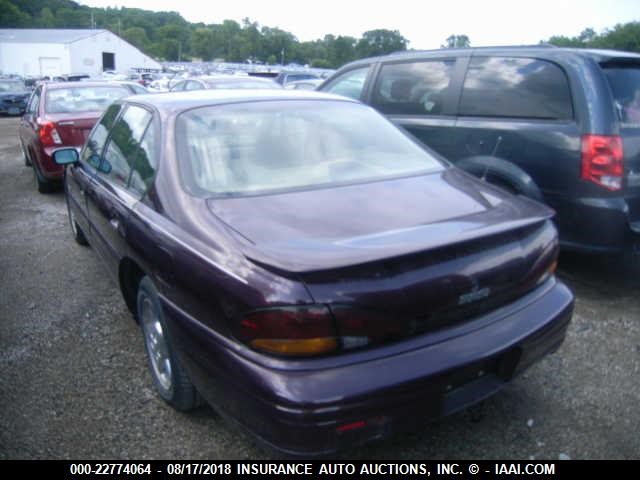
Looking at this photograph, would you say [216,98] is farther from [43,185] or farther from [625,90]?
[43,185]

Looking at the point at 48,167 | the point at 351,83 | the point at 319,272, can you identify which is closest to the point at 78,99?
the point at 48,167

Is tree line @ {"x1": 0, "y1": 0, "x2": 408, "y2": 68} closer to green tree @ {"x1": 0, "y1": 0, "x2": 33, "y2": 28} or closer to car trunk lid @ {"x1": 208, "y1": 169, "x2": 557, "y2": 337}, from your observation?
green tree @ {"x1": 0, "y1": 0, "x2": 33, "y2": 28}

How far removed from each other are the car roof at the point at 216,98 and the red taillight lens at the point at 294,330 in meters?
1.53

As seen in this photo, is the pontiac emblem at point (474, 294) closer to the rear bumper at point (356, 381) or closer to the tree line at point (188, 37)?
the rear bumper at point (356, 381)

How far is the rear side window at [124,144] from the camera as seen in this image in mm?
3070

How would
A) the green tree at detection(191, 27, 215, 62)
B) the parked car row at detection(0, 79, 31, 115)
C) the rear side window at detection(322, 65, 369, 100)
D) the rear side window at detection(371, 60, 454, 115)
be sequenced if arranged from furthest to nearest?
the green tree at detection(191, 27, 215, 62), the parked car row at detection(0, 79, 31, 115), the rear side window at detection(322, 65, 369, 100), the rear side window at detection(371, 60, 454, 115)

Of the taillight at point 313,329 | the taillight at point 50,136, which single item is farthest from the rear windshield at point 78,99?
the taillight at point 313,329

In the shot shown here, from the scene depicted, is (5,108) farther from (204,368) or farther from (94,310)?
(204,368)

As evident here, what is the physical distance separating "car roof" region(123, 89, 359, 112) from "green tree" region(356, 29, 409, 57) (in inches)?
3019

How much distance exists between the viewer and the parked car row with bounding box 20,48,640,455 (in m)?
1.82

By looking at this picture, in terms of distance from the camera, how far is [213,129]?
9.01ft

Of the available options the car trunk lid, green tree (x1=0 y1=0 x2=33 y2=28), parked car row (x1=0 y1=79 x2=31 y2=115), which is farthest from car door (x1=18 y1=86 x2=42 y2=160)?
green tree (x1=0 y1=0 x2=33 y2=28)

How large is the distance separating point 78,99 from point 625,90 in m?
6.90

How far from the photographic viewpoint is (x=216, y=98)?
303 cm
